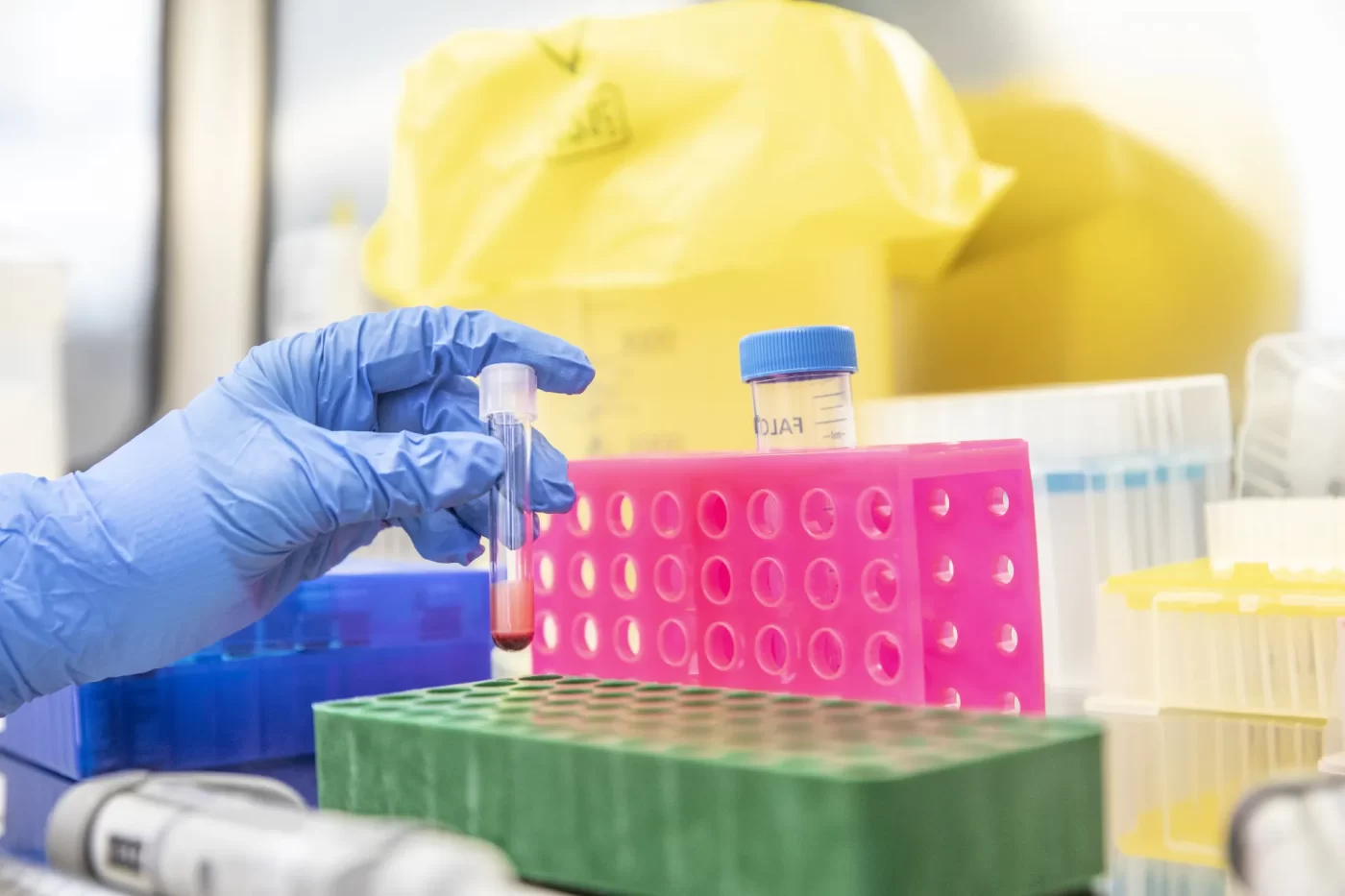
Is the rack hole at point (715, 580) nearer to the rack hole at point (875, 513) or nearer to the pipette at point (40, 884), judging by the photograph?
the rack hole at point (875, 513)

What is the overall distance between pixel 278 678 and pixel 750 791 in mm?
606

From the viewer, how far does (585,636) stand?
0.97 metres

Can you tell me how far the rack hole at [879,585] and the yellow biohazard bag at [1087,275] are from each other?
2.54 feet

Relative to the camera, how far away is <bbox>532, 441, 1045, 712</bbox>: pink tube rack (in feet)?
2.60

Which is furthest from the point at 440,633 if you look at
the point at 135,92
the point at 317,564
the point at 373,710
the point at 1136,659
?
the point at 135,92

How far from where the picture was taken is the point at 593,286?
4.54 ft

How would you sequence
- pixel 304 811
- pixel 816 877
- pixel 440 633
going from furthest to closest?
pixel 440 633
pixel 304 811
pixel 816 877

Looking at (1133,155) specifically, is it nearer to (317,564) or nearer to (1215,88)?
(1215,88)

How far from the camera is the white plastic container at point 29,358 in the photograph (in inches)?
80.4

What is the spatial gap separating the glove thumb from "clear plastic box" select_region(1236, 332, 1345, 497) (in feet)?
2.79

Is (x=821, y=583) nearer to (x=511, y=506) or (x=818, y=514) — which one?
(x=818, y=514)

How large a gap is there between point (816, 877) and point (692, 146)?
0.97 meters

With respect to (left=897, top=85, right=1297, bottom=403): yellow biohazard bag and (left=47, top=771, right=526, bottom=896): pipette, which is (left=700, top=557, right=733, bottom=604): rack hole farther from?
(left=897, top=85, right=1297, bottom=403): yellow biohazard bag

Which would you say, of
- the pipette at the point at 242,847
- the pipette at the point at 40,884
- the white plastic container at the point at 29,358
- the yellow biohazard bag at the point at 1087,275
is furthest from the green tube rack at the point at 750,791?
the white plastic container at the point at 29,358
